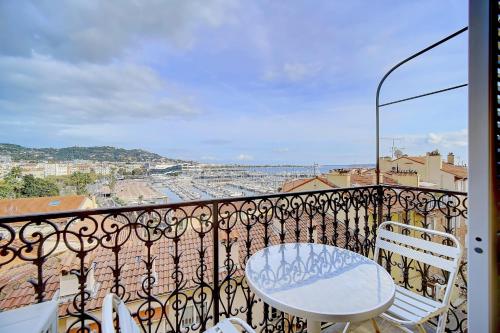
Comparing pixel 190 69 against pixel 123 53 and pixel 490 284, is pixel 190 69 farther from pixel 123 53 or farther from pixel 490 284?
pixel 490 284

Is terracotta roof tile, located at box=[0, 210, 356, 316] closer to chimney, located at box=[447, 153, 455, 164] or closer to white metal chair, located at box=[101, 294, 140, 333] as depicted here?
white metal chair, located at box=[101, 294, 140, 333]

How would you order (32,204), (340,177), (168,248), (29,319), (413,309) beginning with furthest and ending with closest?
(340,177), (168,248), (32,204), (413,309), (29,319)

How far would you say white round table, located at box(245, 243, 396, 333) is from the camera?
108cm

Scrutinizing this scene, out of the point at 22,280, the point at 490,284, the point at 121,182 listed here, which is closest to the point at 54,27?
the point at 121,182

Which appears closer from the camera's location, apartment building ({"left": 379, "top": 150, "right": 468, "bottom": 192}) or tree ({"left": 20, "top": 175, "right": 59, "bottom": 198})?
tree ({"left": 20, "top": 175, "right": 59, "bottom": 198})

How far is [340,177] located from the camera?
16.5 feet

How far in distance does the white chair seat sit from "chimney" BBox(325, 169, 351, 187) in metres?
3.20

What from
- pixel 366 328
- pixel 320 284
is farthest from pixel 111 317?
pixel 366 328

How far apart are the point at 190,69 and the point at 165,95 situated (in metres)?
1.29

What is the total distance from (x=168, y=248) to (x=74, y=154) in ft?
6.60

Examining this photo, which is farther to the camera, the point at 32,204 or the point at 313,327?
the point at 32,204

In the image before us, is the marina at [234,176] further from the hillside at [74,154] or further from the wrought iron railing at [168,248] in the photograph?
the hillside at [74,154]

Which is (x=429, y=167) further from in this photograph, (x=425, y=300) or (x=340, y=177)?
(x=425, y=300)

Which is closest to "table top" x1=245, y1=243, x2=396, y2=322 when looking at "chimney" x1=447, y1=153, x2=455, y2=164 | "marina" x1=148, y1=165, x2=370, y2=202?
"marina" x1=148, y1=165, x2=370, y2=202
